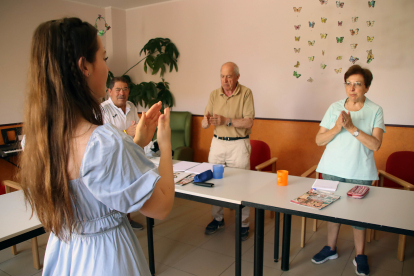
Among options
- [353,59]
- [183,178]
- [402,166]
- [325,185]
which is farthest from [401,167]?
[183,178]

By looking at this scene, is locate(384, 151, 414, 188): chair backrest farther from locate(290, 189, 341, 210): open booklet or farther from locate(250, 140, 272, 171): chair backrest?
locate(290, 189, 341, 210): open booklet

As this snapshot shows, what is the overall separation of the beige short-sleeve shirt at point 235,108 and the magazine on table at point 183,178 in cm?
79

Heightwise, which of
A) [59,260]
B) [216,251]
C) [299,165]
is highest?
[59,260]

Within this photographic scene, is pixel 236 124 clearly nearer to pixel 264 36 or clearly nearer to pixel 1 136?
pixel 264 36

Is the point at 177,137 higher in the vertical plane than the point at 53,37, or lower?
lower

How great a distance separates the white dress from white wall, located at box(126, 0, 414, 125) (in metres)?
3.21

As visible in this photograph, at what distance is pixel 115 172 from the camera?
0.80 m

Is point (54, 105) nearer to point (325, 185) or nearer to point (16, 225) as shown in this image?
point (16, 225)

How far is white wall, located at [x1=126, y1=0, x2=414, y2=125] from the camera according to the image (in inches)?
125

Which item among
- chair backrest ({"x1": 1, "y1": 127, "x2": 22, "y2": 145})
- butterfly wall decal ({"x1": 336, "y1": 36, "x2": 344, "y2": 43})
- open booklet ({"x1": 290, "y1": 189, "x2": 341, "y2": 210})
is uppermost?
butterfly wall decal ({"x1": 336, "y1": 36, "x2": 344, "y2": 43})

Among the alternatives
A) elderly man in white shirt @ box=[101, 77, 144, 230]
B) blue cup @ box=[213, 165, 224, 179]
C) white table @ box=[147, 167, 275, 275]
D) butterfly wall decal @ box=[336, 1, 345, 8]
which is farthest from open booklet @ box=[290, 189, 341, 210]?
butterfly wall decal @ box=[336, 1, 345, 8]

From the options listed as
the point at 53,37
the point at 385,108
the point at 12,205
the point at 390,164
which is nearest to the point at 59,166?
the point at 53,37

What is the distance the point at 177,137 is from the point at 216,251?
235 centimetres

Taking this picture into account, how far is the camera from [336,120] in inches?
91.4
